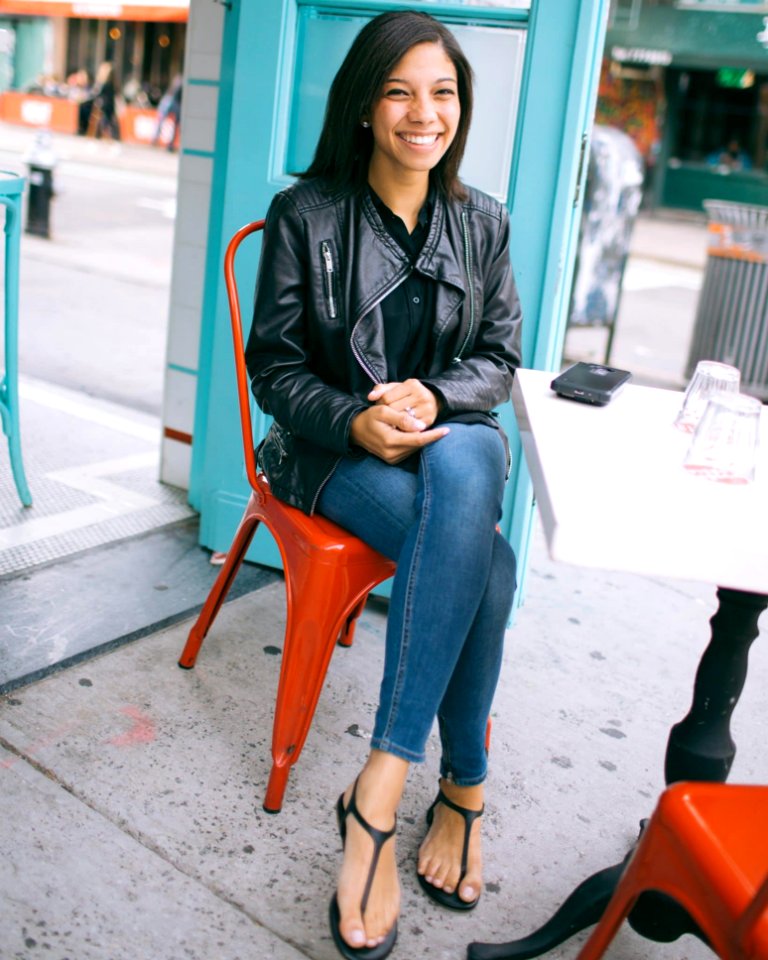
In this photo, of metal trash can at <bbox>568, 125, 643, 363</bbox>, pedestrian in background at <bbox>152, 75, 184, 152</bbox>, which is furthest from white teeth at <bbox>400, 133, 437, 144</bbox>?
pedestrian in background at <bbox>152, 75, 184, 152</bbox>

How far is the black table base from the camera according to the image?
5.45 feet

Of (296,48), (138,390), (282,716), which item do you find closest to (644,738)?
(282,716)

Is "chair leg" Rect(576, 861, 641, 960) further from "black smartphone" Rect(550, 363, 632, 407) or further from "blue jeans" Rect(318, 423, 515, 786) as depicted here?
"black smartphone" Rect(550, 363, 632, 407)

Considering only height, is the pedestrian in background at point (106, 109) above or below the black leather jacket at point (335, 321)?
above

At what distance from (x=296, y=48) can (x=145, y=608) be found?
1512mm

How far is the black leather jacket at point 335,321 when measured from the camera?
79.7 inches

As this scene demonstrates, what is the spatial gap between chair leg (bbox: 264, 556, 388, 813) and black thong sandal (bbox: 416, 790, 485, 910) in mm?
301

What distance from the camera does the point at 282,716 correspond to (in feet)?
6.50

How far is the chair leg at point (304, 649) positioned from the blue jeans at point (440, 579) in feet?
0.34

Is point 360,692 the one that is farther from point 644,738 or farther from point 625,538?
point 625,538

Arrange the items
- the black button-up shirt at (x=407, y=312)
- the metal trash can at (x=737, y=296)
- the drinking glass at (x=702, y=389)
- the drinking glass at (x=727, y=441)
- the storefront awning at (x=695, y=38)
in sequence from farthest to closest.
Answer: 1. the storefront awning at (x=695, y=38)
2. the metal trash can at (x=737, y=296)
3. the black button-up shirt at (x=407, y=312)
4. the drinking glass at (x=702, y=389)
5. the drinking glass at (x=727, y=441)

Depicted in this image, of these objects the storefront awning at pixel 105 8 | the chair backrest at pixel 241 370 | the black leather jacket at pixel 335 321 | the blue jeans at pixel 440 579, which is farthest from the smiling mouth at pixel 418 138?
the storefront awning at pixel 105 8

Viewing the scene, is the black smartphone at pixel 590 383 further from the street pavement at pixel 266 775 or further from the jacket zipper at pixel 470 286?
the street pavement at pixel 266 775

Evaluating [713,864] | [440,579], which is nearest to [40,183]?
[440,579]
